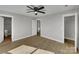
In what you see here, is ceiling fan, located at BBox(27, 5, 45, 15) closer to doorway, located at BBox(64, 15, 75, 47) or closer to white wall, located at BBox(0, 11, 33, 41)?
white wall, located at BBox(0, 11, 33, 41)

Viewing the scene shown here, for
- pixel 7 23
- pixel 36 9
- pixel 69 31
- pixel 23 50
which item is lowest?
pixel 23 50

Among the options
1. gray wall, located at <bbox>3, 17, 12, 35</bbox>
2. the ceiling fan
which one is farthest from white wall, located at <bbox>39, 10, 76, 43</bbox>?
gray wall, located at <bbox>3, 17, 12, 35</bbox>

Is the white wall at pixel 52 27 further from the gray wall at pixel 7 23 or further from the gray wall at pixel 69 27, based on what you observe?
the gray wall at pixel 7 23

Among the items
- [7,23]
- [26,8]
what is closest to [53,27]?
[26,8]

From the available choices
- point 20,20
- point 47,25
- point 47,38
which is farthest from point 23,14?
point 47,38

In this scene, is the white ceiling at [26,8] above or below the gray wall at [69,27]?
above

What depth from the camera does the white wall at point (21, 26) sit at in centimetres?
134

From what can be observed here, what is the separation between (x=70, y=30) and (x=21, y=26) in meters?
0.87

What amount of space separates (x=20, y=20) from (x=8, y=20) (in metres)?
0.20

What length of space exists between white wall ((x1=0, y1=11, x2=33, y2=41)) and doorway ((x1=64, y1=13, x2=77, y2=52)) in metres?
0.62

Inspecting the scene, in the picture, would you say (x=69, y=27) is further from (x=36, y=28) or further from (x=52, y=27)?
(x=36, y=28)

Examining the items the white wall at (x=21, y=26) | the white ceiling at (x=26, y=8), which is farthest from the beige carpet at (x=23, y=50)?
the white ceiling at (x=26, y=8)

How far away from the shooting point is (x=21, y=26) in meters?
1.40
